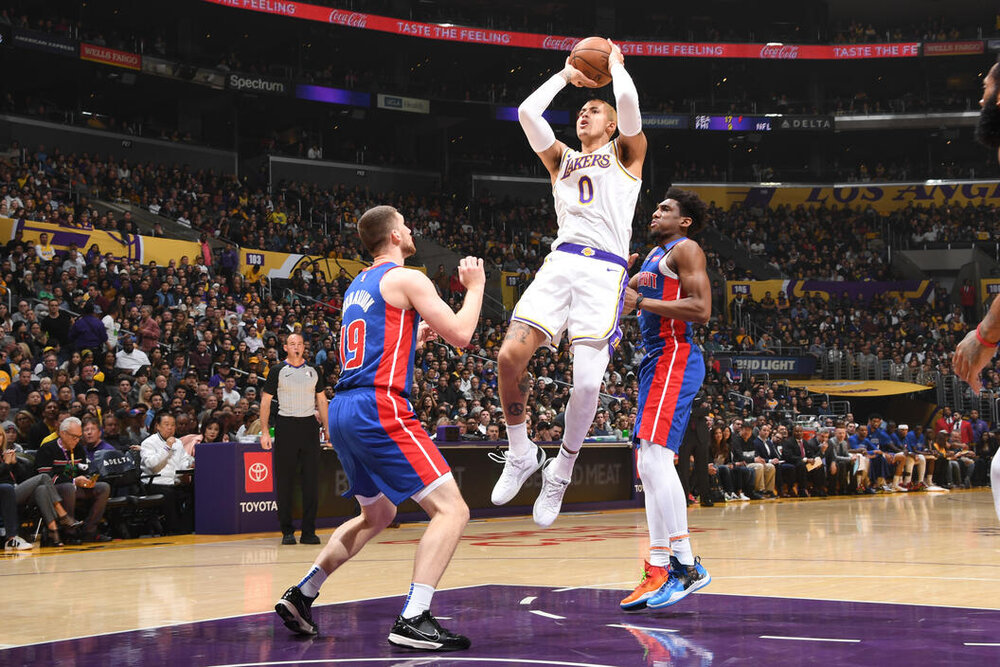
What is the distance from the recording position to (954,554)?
8.70 meters

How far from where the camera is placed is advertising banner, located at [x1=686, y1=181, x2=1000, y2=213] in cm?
3956

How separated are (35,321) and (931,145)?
36532 millimetres

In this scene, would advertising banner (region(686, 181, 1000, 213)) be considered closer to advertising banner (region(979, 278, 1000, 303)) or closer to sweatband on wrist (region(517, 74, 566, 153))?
advertising banner (region(979, 278, 1000, 303))

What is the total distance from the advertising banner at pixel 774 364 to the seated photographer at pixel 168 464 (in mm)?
19535

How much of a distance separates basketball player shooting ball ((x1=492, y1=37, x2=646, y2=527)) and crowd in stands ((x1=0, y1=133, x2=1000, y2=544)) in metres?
6.61

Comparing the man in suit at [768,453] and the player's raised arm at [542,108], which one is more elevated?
the player's raised arm at [542,108]

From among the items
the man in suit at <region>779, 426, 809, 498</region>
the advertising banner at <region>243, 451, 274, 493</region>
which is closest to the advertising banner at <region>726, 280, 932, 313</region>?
the man in suit at <region>779, 426, 809, 498</region>

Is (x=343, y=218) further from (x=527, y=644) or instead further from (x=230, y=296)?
(x=527, y=644)

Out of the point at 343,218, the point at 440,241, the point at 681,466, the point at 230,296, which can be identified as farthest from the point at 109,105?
the point at 681,466

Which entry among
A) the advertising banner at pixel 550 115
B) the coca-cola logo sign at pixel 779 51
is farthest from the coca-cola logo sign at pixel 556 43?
the coca-cola logo sign at pixel 779 51

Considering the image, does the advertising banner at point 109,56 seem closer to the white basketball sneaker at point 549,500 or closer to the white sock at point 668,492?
the white basketball sneaker at point 549,500

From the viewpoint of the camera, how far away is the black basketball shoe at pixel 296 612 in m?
4.96

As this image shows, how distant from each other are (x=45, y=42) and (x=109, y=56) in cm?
183

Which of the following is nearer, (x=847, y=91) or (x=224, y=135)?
(x=224, y=135)
